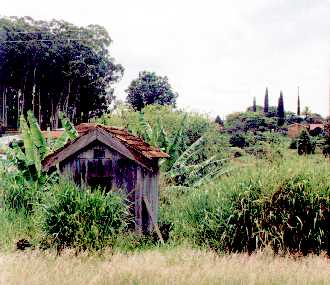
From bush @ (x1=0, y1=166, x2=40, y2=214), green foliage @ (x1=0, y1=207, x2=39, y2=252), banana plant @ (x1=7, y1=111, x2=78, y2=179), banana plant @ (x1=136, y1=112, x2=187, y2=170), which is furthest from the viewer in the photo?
banana plant @ (x1=136, y1=112, x2=187, y2=170)

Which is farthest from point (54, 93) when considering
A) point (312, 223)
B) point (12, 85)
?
point (312, 223)

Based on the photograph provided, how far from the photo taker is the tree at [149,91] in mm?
61312

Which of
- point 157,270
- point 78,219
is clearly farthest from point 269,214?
point 78,219

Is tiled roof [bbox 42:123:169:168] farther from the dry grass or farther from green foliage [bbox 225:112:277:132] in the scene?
green foliage [bbox 225:112:277:132]

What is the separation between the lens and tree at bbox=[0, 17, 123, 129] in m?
46.8

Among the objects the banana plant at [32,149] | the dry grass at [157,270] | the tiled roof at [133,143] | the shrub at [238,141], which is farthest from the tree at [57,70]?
the dry grass at [157,270]

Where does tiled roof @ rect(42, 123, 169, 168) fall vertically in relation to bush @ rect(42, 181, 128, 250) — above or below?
above

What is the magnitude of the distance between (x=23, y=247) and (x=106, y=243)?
1.24 metres

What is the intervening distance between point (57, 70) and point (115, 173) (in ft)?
132

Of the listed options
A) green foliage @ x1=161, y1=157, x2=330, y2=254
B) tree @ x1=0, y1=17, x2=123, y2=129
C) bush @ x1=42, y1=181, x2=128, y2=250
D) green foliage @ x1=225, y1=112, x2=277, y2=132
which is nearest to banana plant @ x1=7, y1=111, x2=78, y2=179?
bush @ x1=42, y1=181, x2=128, y2=250

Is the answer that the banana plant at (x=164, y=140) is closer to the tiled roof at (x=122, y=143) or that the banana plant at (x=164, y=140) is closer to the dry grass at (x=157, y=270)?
the tiled roof at (x=122, y=143)

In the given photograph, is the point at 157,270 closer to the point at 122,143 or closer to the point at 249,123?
the point at 122,143

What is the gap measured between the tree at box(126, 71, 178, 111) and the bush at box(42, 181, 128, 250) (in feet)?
170

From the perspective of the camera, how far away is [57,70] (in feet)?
159
